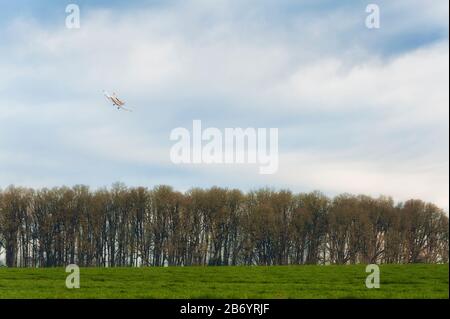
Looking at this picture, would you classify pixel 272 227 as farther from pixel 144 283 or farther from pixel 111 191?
pixel 144 283

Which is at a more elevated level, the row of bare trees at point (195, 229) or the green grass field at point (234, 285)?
the row of bare trees at point (195, 229)

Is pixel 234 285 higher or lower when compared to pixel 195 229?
lower

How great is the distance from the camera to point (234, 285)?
3061cm

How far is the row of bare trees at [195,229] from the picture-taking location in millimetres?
99438

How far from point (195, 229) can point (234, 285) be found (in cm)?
7057

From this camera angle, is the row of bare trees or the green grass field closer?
the green grass field

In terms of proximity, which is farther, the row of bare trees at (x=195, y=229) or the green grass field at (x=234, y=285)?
the row of bare trees at (x=195, y=229)

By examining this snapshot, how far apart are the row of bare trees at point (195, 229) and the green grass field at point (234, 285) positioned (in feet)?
193

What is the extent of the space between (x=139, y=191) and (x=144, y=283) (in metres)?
73.1

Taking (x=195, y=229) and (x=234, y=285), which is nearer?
(x=234, y=285)

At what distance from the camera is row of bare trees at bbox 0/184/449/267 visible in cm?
9944

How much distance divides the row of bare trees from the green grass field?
58773 mm
